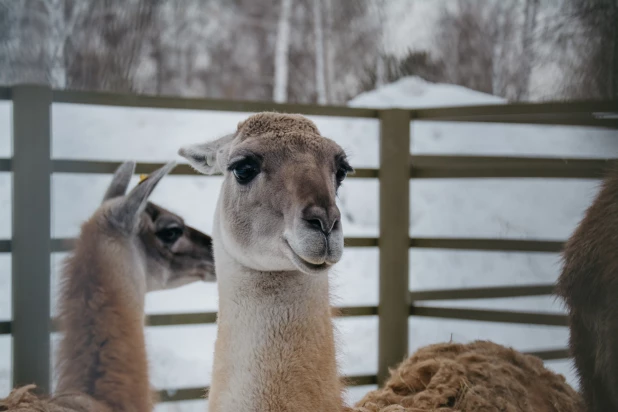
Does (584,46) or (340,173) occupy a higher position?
(584,46)

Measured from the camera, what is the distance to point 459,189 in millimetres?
4543

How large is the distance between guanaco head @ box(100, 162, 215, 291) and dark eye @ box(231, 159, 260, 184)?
1.11 meters

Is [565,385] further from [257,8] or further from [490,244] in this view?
[257,8]

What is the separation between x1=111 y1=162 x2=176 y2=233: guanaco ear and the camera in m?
2.93

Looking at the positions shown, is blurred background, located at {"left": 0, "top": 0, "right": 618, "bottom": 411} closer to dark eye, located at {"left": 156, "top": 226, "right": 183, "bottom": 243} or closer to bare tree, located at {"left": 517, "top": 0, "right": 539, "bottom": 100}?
bare tree, located at {"left": 517, "top": 0, "right": 539, "bottom": 100}

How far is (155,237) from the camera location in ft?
10.7

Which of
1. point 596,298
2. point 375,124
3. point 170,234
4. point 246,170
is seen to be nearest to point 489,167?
point 375,124

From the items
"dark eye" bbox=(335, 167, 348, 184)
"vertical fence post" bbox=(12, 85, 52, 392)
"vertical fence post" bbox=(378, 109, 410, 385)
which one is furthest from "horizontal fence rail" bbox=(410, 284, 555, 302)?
"vertical fence post" bbox=(12, 85, 52, 392)

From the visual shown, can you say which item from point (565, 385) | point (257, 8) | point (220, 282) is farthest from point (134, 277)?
point (257, 8)

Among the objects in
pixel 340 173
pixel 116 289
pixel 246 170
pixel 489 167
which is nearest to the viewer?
pixel 246 170

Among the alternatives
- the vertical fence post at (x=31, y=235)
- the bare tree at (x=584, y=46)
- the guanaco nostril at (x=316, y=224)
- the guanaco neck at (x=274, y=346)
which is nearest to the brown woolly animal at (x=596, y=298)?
the bare tree at (x=584, y=46)

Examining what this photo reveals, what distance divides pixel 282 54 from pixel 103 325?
4111 mm

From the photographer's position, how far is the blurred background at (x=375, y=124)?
336cm

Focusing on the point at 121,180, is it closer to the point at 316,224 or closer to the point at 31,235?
the point at 31,235
